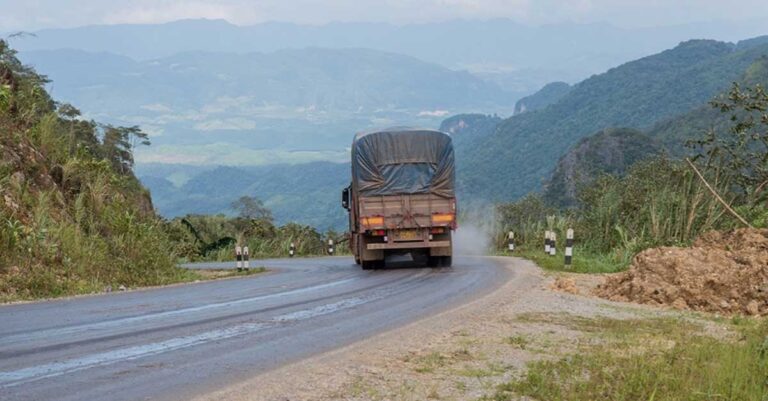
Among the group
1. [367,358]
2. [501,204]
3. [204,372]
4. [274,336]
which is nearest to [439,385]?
[367,358]

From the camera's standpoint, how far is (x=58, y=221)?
1948 cm

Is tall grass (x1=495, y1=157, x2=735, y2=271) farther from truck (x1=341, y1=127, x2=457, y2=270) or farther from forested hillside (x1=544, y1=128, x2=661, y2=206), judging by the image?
forested hillside (x1=544, y1=128, x2=661, y2=206)

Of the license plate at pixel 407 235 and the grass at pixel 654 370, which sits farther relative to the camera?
the license plate at pixel 407 235

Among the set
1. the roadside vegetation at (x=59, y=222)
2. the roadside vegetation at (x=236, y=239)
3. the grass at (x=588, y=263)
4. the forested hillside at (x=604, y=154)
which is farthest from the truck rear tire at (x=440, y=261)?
the forested hillside at (x=604, y=154)

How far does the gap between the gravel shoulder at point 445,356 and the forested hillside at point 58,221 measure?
7396mm

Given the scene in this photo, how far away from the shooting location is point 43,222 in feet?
59.0

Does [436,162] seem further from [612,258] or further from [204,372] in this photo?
[204,372]

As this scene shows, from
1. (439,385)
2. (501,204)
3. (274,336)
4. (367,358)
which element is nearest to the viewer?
(439,385)

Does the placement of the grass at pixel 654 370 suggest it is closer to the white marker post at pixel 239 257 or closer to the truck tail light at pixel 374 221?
the truck tail light at pixel 374 221

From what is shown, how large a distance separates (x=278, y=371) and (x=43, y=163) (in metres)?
14.7

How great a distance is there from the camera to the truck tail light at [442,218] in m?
24.2

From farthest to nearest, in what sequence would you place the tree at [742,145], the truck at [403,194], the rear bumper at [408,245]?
the truck at [403,194]
the rear bumper at [408,245]
the tree at [742,145]

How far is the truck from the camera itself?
79.0ft

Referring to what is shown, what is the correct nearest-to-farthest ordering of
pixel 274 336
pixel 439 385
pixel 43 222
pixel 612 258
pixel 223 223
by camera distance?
pixel 439 385 < pixel 274 336 < pixel 43 222 < pixel 612 258 < pixel 223 223
